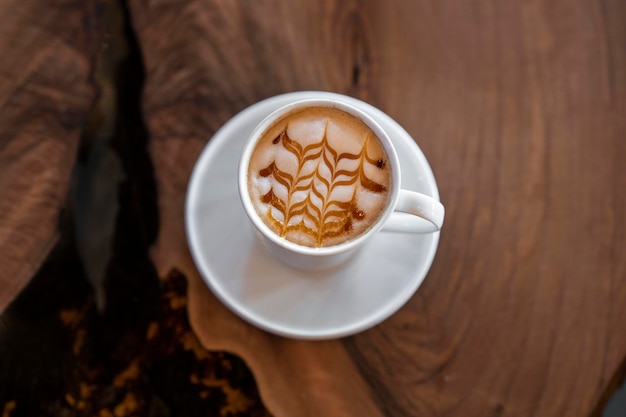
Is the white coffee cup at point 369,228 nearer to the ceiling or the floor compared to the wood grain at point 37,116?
nearer to the ceiling

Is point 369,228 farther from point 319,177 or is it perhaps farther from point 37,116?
point 37,116

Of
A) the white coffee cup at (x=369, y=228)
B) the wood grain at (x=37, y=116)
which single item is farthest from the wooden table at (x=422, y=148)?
the white coffee cup at (x=369, y=228)

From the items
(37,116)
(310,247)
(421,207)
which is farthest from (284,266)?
(37,116)

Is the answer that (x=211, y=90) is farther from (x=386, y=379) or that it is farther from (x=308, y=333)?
(x=386, y=379)

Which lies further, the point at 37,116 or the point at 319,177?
the point at 37,116

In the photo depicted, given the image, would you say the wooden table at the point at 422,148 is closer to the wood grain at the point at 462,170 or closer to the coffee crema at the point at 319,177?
the wood grain at the point at 462,170

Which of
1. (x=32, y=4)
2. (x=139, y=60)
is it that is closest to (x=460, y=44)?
(x=139, y=60)
